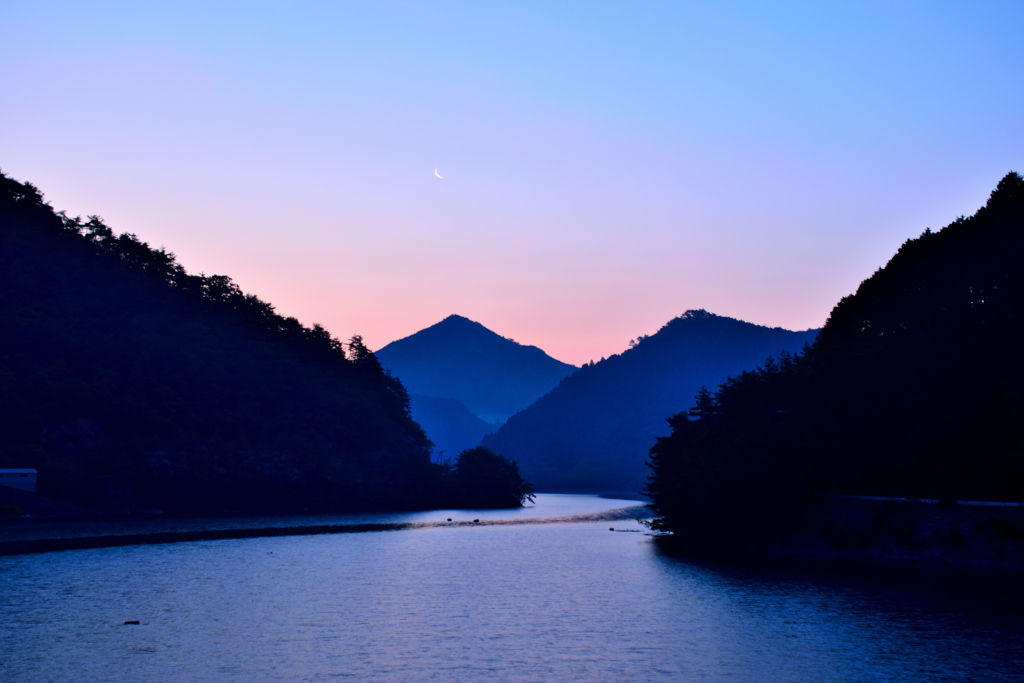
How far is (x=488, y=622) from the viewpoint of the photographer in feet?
178

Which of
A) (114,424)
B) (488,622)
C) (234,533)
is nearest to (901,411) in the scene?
(488,622)

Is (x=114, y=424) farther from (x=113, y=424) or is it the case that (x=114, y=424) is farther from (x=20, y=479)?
(x=20, y=479)

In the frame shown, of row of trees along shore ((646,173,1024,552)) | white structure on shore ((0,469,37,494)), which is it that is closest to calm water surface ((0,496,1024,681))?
row of trees along shore ((646,173,1024,552))

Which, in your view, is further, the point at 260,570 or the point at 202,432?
the point at 202,432

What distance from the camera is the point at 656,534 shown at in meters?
126

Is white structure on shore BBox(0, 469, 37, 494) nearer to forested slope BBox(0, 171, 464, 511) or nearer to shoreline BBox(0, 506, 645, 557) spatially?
forested slope BBox(0, 171, 464, 511)

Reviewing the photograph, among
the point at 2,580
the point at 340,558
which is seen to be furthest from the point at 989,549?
the point at 2,580

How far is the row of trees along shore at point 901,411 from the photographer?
81625 millimetres

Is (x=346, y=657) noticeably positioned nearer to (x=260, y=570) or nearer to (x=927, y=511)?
(x=260, y=570)

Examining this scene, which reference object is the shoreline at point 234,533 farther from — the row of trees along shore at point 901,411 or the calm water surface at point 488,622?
the row of trees along shore at point 901,411

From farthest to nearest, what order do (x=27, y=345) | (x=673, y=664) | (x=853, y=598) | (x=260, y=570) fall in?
(x=27, y=345) → (x=260, y=570) → (x=853, y=598) → (x=673, y=664)

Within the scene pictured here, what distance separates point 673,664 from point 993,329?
2595 inches

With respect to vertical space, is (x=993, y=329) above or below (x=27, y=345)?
below

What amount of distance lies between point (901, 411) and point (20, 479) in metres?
129
